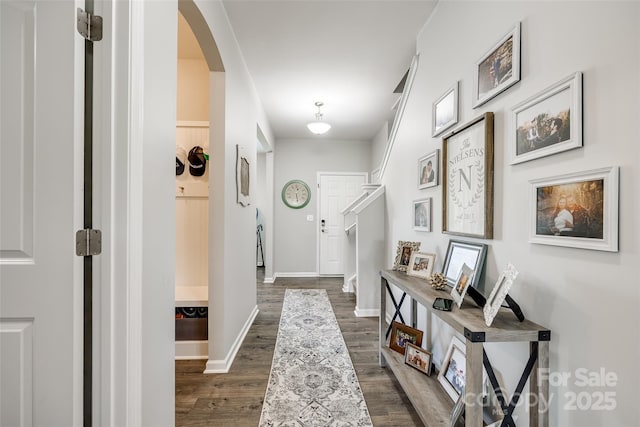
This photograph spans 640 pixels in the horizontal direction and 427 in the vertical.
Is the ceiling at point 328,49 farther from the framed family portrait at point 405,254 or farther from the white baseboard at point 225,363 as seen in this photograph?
the white baseboard at point 225,363

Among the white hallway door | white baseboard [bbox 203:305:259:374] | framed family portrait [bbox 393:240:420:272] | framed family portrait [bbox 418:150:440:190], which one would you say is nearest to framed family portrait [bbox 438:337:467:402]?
framed family portrait [bbox 393:240:420:272]

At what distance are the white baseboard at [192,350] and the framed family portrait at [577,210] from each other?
7.84ft

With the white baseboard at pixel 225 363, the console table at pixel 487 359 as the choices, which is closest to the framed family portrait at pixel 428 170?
the console table at pixel 487 359

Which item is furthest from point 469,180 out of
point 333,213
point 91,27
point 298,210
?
point 298,210

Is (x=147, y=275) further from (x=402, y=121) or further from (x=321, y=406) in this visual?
(x=402, y=121)

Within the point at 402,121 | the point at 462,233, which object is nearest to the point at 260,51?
the point at 402,121

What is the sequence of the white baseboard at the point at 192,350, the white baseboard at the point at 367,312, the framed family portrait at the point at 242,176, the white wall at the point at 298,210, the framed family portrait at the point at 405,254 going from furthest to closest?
the white wall at the point at 298,210 → the white baseboard at the point at 367,312 → the framed family portrait at the point at 242,176 → the white baseboard at the point at 192,350 → the framed family portrait at the point at 405,254

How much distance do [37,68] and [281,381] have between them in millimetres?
2062

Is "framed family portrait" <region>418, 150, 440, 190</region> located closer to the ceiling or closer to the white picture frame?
the white picture frame

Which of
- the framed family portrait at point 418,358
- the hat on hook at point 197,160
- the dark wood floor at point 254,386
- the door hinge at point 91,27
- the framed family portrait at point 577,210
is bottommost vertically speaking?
the dark wood floor at point 254,386

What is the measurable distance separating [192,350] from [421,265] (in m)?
1.95

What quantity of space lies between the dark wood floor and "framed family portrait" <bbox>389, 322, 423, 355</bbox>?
196mm

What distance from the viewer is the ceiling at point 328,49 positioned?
2148mm

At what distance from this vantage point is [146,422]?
1.09 metres
